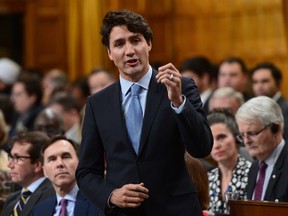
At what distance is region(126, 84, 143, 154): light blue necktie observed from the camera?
161 inches

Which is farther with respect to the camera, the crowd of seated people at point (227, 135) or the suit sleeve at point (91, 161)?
the crowd of seated people at point (227, 135)

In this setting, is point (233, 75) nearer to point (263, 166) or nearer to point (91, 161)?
point (263, 166)

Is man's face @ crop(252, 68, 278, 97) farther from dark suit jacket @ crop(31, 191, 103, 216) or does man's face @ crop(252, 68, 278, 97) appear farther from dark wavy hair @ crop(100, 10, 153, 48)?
dark wavy hair @ crop(100, 10, 153, 48)

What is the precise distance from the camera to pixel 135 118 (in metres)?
4.11

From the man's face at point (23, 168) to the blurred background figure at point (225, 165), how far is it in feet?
3.92

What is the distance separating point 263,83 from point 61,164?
4.00 meters

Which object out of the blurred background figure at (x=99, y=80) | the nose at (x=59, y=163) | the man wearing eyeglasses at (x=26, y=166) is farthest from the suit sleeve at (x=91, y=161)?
the blurred background figure at (x=99, y=80)

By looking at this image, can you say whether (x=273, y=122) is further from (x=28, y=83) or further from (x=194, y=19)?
(x=194, y=19)

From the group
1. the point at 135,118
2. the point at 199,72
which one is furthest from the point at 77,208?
the point at 199,72

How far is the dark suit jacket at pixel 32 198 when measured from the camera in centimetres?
580

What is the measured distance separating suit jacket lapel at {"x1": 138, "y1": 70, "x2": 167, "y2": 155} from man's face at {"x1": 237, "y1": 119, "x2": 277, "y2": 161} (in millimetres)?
1623

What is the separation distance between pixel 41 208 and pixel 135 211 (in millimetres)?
1481

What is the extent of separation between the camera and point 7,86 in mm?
12977

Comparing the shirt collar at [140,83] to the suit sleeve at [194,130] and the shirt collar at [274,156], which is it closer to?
the suit sleeve at [194,130]
